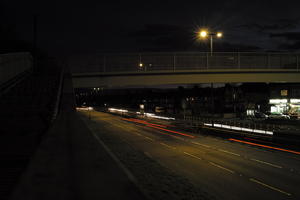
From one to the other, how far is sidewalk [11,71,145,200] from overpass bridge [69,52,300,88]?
1312 centimetres

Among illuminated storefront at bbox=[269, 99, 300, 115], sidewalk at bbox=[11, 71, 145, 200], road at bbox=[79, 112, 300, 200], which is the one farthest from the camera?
illuminated storefront at bbox=[269, 99, 300, 115]

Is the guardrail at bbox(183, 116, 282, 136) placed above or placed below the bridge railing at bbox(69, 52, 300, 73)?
below

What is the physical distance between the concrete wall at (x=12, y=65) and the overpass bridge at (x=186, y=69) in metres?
3.75

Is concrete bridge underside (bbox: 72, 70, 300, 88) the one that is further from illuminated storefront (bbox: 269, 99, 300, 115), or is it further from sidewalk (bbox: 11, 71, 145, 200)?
illuminated storefront (bbox: 269, 99, 300, 115)

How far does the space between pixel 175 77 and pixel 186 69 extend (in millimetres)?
1269

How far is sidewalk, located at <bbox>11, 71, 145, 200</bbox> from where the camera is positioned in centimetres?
443

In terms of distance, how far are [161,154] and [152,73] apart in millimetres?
7431

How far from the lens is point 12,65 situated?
1622cm

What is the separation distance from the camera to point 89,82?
2092 cm

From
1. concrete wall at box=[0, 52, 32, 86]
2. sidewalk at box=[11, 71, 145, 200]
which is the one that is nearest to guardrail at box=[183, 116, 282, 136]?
sidewalk at box=[11, 71, 145, 200]

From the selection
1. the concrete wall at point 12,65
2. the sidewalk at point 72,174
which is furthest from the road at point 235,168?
the concrete wall at point 12,65

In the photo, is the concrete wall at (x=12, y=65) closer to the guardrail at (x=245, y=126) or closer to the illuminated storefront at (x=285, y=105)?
the guardrail at (x=245, y=126)

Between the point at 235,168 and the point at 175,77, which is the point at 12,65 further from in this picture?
the point at 235,168

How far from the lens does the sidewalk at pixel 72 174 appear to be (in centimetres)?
443
